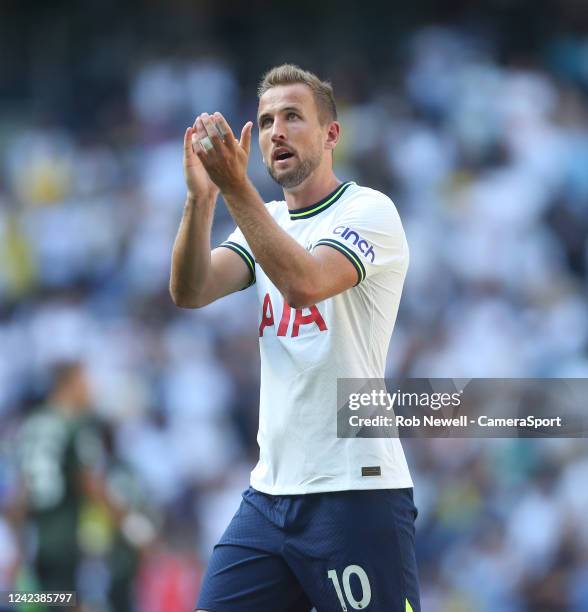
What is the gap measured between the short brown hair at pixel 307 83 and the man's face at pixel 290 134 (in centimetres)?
2

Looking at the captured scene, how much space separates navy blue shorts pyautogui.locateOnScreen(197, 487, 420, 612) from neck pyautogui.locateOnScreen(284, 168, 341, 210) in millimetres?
1020

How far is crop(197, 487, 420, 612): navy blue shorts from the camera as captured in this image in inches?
157

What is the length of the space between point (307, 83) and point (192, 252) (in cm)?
73

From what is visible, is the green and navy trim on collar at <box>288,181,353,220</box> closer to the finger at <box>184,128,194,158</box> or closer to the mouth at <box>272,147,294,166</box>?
the mouth at <box>272,147,294,166</box>

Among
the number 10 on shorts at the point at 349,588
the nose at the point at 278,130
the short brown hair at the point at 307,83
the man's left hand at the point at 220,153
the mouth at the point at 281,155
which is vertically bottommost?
the number 10 on shorts at the point at 349,588

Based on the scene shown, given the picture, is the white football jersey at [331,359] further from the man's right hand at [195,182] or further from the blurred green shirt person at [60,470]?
the blurred green shirt person at [60,470]

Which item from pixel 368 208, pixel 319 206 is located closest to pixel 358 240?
pixel 368 208

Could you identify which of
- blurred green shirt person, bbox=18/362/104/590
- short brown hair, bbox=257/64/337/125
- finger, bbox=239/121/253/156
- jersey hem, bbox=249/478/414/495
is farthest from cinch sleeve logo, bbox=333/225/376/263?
blurred green shirt person, bbox=18/362/104/590

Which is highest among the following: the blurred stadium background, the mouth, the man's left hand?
the blurred stadium background

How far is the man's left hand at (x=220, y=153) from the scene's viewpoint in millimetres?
3740

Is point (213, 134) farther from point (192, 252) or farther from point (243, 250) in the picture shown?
point (243, 250)

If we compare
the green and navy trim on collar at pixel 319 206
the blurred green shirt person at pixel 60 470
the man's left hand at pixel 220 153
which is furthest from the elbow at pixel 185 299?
the blurred green shirt person at pixel 60 470

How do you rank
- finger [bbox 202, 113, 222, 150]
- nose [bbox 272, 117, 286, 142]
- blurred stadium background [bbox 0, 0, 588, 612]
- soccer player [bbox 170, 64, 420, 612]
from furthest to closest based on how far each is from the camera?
blurred stadium background [bbox 0, 0, 588, 612]
nose [bbox 272, 117, 286, 142]
soccer player [bbox 170, 64, 420, 612]
finger [bbox 202, 113, 222, 150]

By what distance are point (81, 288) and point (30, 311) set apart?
517mm
